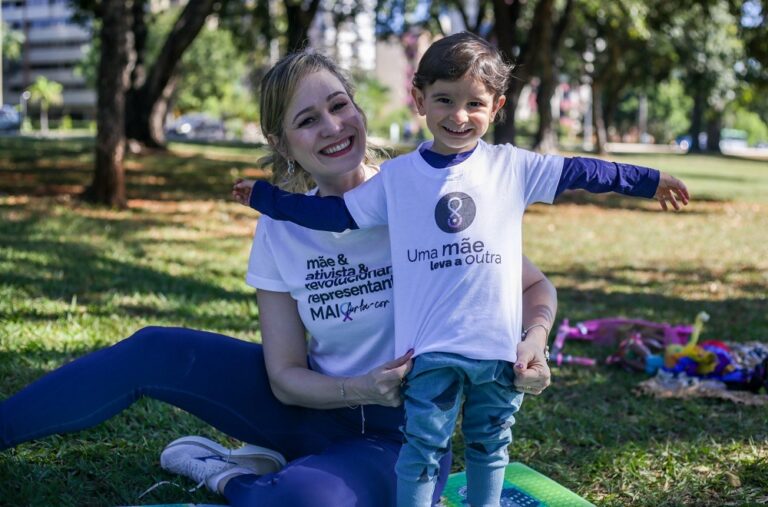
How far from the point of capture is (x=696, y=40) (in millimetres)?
34688

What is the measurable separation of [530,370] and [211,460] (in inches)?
52.3

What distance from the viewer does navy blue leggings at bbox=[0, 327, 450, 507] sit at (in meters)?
2.54

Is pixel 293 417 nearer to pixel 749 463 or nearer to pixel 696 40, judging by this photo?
pixel 749 463

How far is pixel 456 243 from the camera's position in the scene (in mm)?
2428

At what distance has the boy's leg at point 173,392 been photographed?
8.76 ft

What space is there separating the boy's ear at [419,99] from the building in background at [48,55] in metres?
102

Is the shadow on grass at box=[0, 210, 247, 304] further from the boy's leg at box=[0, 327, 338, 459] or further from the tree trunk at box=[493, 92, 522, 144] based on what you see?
the tree trunk at box=[493, 92, 522, 144]

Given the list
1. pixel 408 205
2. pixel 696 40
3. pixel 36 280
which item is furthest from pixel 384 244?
pixel 696 40

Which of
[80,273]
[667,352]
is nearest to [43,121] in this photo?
[80,273]

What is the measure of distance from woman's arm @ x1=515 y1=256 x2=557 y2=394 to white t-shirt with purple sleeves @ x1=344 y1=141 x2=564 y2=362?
0.04 m

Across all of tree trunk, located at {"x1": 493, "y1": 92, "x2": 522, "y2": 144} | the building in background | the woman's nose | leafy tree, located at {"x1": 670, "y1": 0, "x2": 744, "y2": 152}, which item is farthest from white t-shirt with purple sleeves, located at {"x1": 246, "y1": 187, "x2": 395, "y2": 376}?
the building in background

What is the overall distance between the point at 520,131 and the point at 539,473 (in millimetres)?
53886

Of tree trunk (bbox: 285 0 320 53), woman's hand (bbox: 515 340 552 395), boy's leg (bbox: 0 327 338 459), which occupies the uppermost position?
tree trunk (bbox: 285 0 320 53)

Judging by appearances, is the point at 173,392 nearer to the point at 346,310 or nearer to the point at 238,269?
the point at 346,310
